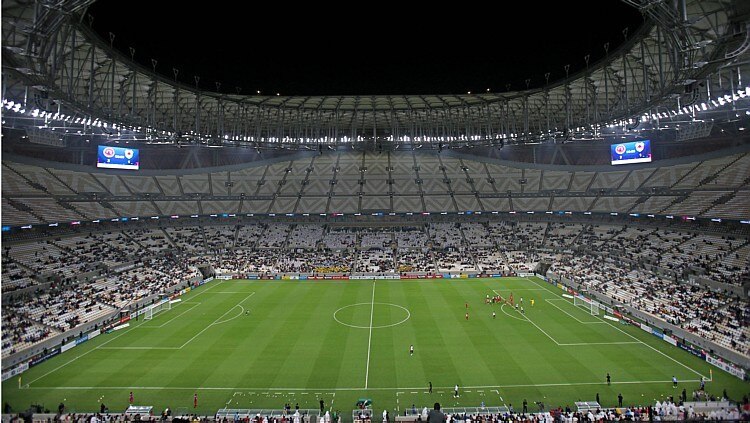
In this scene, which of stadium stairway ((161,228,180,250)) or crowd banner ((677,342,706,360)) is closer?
crowd banner ((677,342,706,360))

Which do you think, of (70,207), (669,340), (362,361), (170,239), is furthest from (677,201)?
(70,207)

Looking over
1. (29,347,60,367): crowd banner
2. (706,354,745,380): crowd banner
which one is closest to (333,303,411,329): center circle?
(29,347,60,367): crowd banner

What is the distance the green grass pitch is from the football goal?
2.35 ft

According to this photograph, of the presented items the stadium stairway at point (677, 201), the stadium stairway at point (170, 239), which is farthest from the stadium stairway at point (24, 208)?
the stadium stairway at point (677, 201)

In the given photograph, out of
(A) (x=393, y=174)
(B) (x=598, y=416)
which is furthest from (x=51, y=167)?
(B) (x=598, y=416)

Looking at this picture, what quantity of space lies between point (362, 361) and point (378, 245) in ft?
128

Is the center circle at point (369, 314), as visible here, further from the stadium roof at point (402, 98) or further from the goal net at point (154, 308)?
the stadium roof at point (402, 98)

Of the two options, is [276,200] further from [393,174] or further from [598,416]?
[598,416]

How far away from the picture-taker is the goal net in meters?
39.8

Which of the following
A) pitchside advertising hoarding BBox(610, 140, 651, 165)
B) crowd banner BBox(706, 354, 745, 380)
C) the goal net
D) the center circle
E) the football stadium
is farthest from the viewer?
pitchside advertising hoarding BBox(610, 140, 651, 165)

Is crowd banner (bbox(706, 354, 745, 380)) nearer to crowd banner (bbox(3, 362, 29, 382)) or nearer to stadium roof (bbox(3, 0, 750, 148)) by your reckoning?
stadium roof (bbox(3, 0, 750, 148))

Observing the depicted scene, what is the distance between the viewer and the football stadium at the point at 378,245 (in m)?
25.0

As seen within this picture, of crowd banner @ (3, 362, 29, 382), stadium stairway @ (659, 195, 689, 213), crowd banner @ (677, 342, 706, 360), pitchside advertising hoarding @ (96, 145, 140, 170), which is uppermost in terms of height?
pitchside advertising hoarding @ (96, 145, 140, 170)

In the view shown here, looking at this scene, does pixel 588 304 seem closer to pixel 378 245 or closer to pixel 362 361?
pixel 362 361
